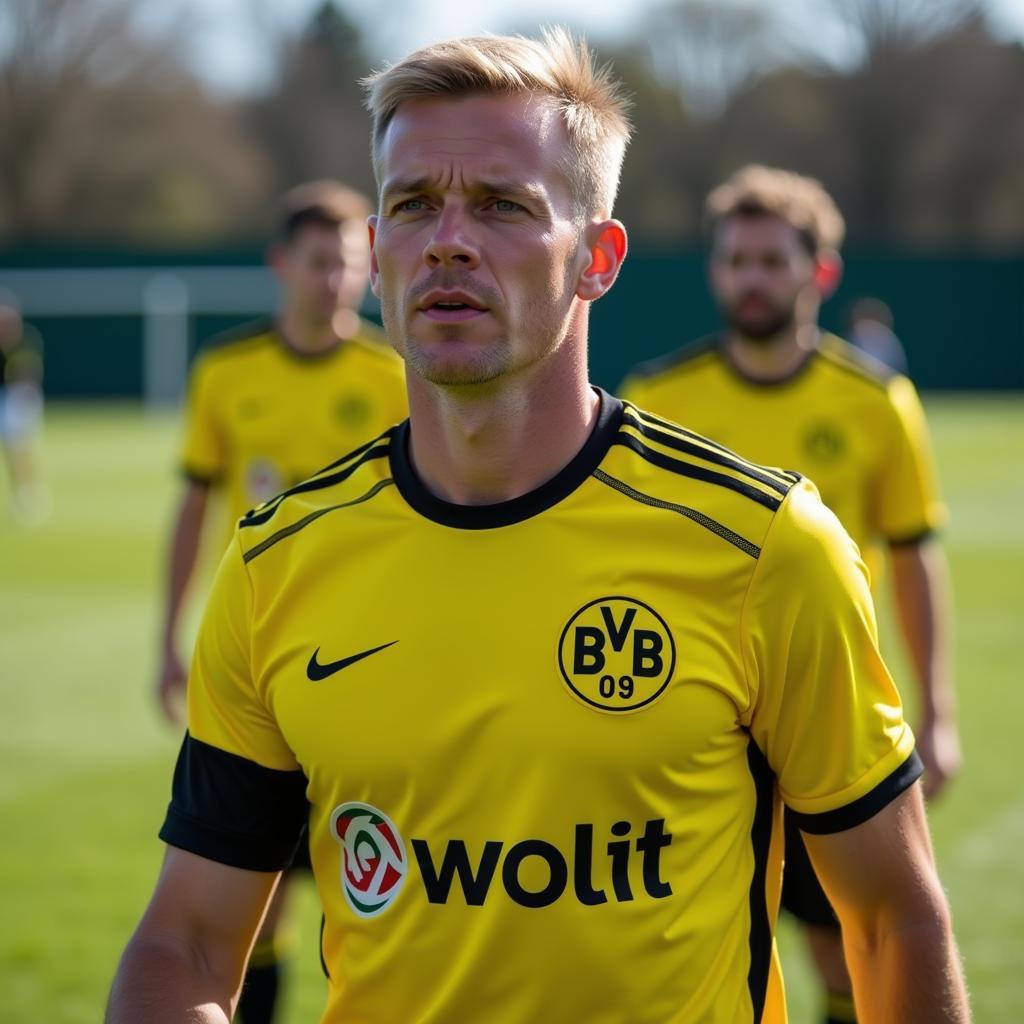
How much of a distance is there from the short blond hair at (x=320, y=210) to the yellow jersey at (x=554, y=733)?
3.36 metres

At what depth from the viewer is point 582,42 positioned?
2.47 meters

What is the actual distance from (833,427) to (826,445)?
0.07m

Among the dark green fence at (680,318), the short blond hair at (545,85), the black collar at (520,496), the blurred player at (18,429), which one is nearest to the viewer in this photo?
the short blond hair at (545,85)

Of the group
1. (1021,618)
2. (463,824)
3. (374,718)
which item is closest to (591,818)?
(463,824)

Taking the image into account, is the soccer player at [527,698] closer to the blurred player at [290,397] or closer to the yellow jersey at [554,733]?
the yellow jersey at [554,733]

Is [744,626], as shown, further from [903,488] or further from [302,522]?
[903,488]

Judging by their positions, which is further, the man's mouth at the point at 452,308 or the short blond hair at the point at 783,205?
the short blond hair at the point at 783,205

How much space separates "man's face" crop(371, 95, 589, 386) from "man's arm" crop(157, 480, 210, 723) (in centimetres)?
345

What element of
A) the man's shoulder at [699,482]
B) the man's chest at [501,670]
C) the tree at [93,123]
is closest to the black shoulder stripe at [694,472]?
the man's shoulder at [699,482]

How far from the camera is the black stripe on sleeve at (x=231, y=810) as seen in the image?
7.56 feet

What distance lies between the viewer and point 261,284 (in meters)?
Result: 39.0

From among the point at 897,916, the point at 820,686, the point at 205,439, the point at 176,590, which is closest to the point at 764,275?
the point at 205,439

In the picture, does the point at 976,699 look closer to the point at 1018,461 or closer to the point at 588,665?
the point at 588,665

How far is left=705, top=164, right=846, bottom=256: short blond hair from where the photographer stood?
4.86m
